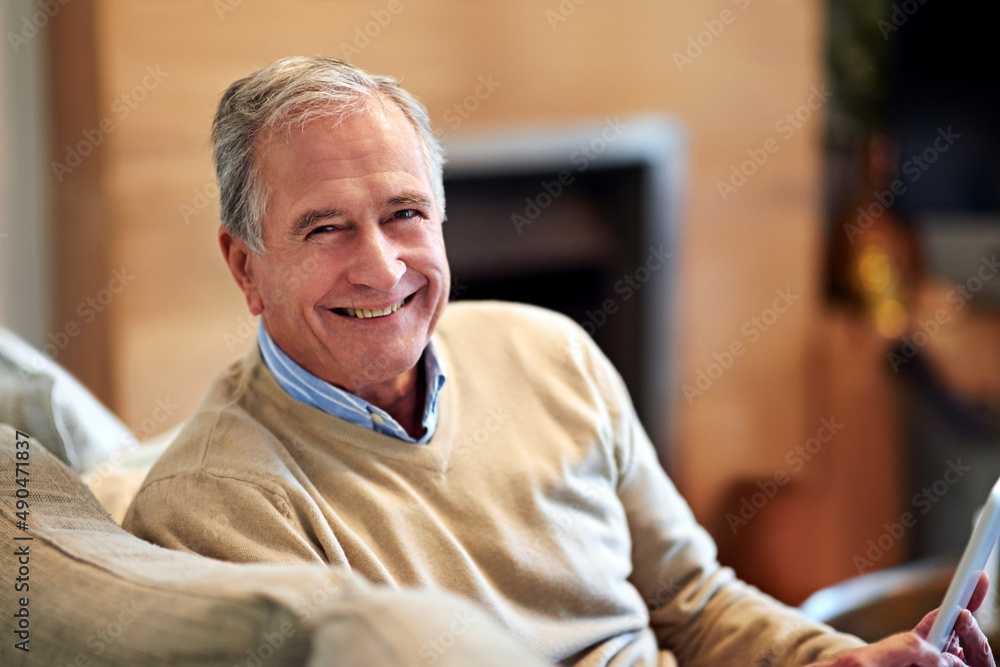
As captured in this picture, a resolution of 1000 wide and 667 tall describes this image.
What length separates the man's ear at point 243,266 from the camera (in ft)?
4.09

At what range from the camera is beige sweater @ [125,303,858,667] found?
3.68ft

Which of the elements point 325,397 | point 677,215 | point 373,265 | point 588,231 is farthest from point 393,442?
point 677,215

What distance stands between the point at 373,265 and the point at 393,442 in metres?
0.21

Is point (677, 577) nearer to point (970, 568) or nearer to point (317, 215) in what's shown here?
point (970, 568)

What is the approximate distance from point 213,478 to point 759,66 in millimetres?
2458

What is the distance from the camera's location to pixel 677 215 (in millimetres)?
3027

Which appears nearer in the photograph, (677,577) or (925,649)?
(925,649)

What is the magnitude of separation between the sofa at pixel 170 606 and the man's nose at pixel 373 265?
36 cm

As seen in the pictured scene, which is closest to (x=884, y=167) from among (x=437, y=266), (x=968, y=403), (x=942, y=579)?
(x=968, y=403)

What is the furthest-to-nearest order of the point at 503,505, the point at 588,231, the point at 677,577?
the point at 588,231, the point at 677,577, the point at 503,505

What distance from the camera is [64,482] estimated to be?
111 centimetres

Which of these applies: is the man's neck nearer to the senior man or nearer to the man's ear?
the senior man

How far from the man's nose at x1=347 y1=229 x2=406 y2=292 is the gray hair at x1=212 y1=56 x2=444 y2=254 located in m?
0.12

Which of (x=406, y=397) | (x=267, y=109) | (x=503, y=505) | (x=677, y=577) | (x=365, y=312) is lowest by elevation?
(x=677, y=577)
